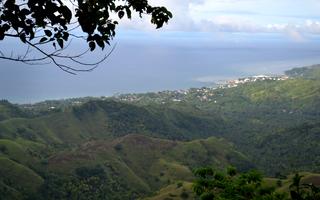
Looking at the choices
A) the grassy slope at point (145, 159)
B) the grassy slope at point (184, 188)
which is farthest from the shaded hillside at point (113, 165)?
the grassy slope at point (184, 188)

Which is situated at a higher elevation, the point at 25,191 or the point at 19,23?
the point at 19,23

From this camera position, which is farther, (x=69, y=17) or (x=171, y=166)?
(x=171, y=166)

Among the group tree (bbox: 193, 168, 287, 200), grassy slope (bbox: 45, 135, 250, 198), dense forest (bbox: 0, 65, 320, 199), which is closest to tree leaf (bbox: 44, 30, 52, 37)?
tree (bbox: 193, 168, 287, 200)

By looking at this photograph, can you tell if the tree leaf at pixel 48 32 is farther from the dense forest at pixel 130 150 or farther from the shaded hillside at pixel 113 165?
the shaded hillside at pixel 113 165

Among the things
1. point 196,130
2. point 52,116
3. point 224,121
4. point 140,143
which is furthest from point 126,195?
point 224,121

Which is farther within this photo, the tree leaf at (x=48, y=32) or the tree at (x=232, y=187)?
the tree at (x=232, y=187)

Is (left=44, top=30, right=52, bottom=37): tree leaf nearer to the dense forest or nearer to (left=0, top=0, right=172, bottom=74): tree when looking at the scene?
(left=0, top=0, right=172, bottom=74): tree

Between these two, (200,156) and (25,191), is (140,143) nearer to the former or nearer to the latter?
(200,156)

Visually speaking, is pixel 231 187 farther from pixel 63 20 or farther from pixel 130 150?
pixel 130 150
